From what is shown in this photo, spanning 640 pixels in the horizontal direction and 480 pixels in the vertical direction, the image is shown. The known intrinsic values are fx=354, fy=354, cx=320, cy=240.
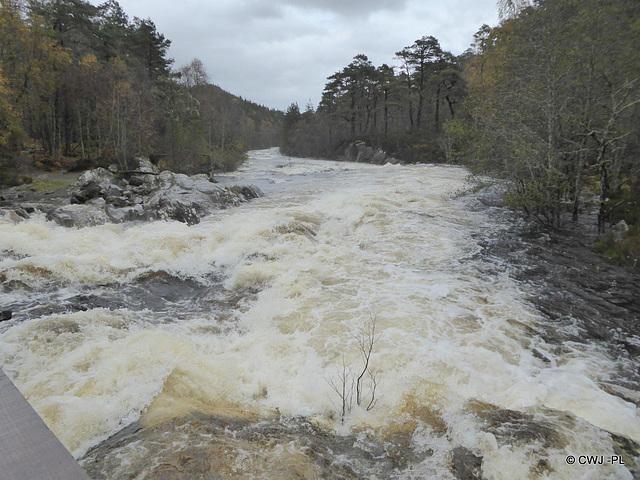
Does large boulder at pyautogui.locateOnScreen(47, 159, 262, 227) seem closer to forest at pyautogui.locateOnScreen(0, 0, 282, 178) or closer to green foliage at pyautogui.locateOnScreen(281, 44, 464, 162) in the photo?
forest at pyautogui.locateOnScreen(0, 0, 282, 178)

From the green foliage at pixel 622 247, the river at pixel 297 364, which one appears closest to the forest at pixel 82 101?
the river at pixel 297 364

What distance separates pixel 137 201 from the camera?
14.8m

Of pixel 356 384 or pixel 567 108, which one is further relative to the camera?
pixel 567 108

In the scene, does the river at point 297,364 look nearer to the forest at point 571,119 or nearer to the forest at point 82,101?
the forest at point 571,119

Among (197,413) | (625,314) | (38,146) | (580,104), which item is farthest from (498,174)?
(38,146)

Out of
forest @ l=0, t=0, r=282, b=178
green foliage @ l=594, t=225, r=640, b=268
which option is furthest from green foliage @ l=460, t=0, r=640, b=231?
forest @ l=0, t=0, r=282, b=178

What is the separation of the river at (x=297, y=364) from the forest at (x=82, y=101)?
15.1 m

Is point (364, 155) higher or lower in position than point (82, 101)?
lower

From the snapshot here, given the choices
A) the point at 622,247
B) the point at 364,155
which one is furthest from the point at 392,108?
the point at 622,247

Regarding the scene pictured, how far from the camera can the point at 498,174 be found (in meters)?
11.4

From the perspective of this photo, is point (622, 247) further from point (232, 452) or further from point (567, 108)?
point (232, 452)

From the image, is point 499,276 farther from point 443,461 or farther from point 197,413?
point 197,413

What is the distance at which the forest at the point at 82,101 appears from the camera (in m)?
20.2

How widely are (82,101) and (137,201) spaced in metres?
14.3
